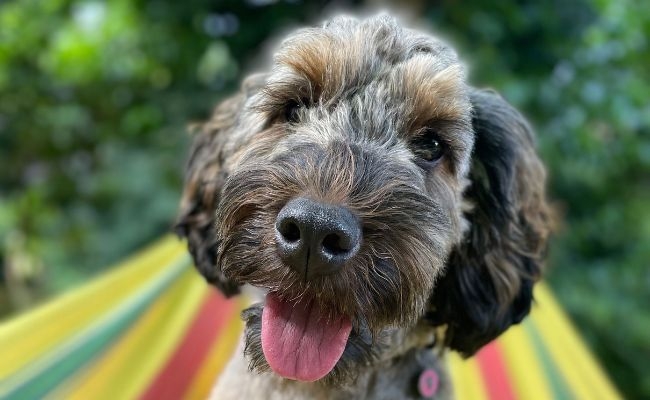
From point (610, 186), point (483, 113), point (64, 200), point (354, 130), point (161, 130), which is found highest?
point (354, 130)

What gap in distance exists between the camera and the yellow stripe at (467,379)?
281 centimetres

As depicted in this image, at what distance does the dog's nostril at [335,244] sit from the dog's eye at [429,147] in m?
0.57

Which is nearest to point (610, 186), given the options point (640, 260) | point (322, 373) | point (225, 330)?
point (640, 260)

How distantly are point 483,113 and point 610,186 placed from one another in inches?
112

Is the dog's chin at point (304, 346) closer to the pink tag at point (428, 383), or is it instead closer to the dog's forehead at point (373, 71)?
the pink tag at point (428, 383)

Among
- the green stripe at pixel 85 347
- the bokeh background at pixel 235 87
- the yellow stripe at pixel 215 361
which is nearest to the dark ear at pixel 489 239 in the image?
the yellow stripe at pixel 215 361

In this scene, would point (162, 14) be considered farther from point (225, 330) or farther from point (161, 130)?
point (225, 330)

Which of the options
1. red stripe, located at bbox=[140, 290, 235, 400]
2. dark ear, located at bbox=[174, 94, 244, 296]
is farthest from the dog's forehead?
red stripe, located at bbox=[140, 290, 235, 400]

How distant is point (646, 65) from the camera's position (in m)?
4.54

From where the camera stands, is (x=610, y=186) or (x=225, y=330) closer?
(x=225, y=330)

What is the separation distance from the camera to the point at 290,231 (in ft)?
5.17

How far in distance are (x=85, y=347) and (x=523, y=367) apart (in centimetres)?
182

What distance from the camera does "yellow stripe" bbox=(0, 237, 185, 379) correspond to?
2.42 m

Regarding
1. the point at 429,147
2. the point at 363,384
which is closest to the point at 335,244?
the point at 429,147
